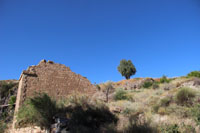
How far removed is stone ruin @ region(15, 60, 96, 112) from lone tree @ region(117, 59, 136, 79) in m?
26.7

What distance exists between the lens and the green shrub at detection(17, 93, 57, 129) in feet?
27.0

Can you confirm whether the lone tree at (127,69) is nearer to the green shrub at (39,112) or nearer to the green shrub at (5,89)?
Result: the green shrub at (5,89)

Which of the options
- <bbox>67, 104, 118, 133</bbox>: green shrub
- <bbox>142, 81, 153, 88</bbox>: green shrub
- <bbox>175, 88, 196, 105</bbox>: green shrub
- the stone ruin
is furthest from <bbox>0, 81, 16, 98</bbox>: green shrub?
<bbox>175, 88, 196, 105</bbox>: green shrub

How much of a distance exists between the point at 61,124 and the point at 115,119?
129 inches

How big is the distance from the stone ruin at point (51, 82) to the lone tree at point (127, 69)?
1049 inches

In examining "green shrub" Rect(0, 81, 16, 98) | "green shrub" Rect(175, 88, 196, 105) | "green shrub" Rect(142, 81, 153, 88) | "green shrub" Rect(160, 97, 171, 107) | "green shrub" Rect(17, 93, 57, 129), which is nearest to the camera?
"green shrub" Rect(17, 93, 57, 129)

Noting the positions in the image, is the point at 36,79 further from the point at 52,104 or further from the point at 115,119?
the point at 115,119

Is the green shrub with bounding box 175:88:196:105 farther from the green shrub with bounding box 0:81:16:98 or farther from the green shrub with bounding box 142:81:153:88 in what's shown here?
the green shrub with bounding box 0:81:16:98

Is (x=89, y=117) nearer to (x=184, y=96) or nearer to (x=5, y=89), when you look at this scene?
(x=184, y=96)

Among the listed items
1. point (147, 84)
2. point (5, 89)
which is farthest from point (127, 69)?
point (5, 89)

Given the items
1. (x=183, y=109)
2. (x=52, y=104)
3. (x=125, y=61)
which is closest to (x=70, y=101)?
(x=52, y=104)

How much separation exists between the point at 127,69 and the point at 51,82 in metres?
29.7

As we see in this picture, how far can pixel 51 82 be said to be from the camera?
12375 millimetres

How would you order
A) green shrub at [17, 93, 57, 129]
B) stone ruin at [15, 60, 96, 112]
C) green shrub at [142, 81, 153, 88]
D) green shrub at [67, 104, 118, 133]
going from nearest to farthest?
green shrub at [67, 104, 118, 133] < green shrub at [17, 93, 57, 129] < stone ruin at [15, 60, 96, 112] < green shrub at [142, 81, 153, 88]
